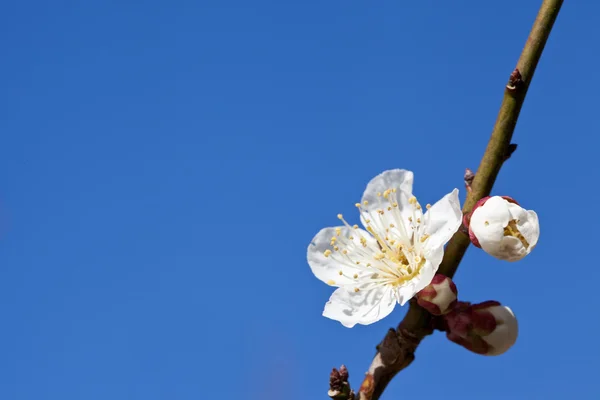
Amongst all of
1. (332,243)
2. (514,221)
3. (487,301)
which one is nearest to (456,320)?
(487,301)

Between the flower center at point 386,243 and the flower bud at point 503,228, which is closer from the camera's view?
the flower bud at point 503,228

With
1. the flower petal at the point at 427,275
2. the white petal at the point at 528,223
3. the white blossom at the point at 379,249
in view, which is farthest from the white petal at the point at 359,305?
the white petal at the point at 528,223

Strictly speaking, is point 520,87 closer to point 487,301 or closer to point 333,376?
point 487,301

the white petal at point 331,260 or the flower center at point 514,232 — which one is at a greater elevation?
the white petal at point 331,260

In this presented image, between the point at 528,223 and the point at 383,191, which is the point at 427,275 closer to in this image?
the point at 528,223

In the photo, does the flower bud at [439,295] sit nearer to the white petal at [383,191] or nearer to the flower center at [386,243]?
the flower center at [386,243]

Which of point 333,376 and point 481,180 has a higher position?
point 481,180

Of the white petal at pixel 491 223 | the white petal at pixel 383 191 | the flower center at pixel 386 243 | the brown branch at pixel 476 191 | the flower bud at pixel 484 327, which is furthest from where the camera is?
the white petal at pixel 383 191

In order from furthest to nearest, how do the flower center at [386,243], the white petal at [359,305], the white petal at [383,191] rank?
the white petal at [383,191] < the flower center at [386,243] < the white petal at [359,305]
